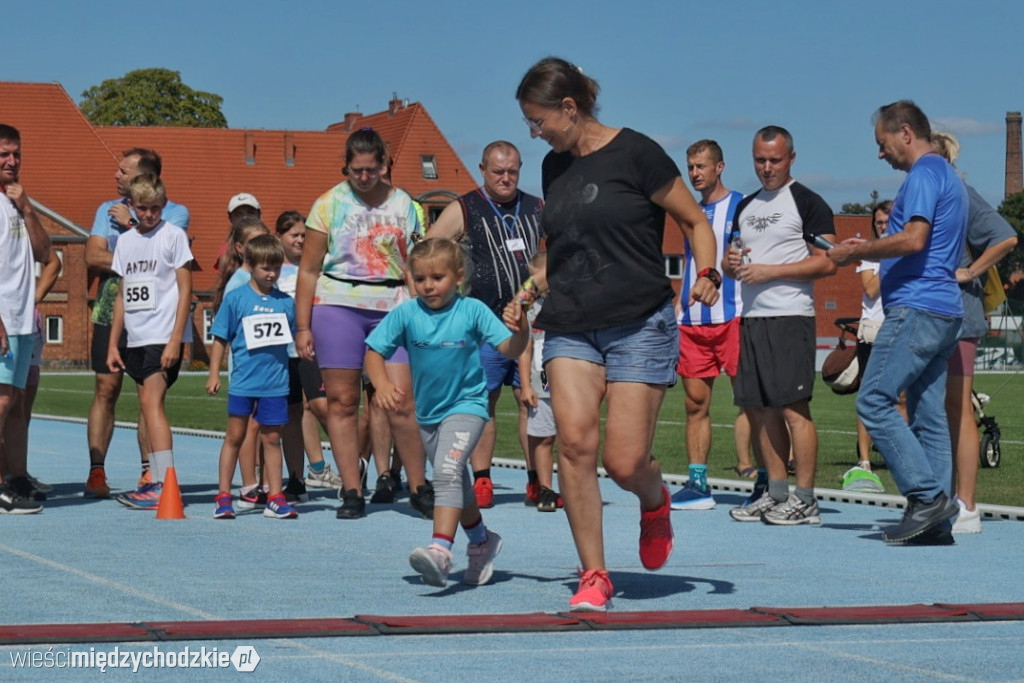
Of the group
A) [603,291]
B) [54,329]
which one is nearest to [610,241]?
[603,291]

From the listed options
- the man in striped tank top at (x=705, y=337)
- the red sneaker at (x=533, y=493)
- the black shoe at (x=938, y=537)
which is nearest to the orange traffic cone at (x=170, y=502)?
the red sneaker at (x=533, y=493)

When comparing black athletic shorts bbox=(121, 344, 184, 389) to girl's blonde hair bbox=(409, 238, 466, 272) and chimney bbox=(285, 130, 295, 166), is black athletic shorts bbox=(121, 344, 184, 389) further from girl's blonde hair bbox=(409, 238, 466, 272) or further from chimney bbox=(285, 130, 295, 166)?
chimney bbox=(285, 130, 295, 166)

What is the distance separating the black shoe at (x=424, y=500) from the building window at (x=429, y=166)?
88.3 metres

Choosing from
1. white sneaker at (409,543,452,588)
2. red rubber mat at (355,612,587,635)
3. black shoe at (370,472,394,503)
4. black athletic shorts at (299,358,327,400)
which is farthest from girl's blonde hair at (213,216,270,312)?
red rubber mat at (355,612,587,635)

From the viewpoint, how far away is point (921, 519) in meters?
9.41

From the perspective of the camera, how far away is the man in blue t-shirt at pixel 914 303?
9.48 m

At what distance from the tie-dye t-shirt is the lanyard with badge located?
679 millimetres

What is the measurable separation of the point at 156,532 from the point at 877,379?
3.99m

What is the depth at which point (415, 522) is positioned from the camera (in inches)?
421

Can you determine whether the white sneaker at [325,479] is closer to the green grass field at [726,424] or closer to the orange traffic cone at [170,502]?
the orange traffic cone at [170,502]

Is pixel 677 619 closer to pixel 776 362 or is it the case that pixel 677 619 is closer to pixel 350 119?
pixel 776 362

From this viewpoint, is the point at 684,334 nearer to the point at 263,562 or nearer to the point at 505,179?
the point at 505,179

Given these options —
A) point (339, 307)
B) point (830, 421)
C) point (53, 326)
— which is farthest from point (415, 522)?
point (53, 326)

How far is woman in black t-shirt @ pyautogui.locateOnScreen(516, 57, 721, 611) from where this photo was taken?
7.20 m
